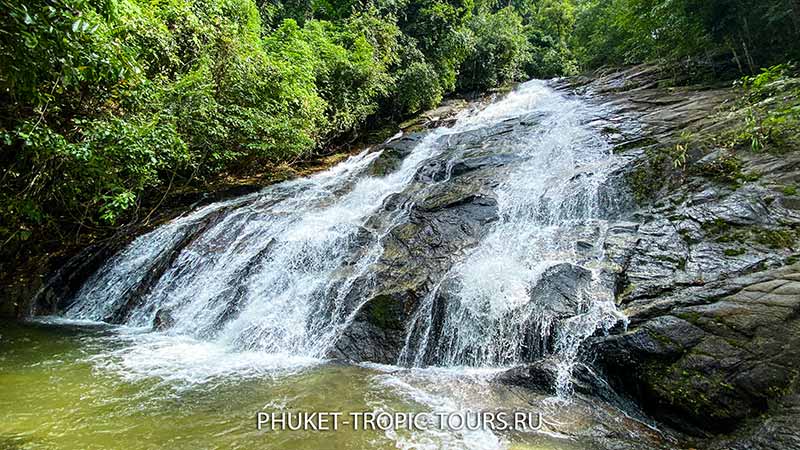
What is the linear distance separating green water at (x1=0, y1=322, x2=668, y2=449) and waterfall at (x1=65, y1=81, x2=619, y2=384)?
2.78 feet

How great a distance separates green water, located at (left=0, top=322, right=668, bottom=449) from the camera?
10.7 ft

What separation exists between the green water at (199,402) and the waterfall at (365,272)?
0.85 meters

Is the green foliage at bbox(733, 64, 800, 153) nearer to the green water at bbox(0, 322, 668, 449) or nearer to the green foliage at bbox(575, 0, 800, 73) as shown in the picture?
the green foliage at bbox(575, 0, 800, 73)

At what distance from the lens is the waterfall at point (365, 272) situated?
17.1 feet

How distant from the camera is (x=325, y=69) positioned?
14047 millimetres

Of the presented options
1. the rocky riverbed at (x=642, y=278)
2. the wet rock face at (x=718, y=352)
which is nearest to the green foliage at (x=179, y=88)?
the rocky riverbed at (x=642, y=278)

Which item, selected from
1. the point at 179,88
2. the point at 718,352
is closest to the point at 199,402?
the point at 718,352

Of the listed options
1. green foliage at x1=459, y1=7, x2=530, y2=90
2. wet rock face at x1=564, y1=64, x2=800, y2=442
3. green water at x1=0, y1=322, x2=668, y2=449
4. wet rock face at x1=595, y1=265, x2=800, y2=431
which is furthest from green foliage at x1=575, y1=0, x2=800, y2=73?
green foliage at x1=459, y1=7, x2=530, y2=90

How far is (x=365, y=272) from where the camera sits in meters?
6.69

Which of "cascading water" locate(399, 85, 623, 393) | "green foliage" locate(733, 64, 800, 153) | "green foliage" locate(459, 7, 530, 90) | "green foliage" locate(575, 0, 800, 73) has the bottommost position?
"cascading water" locate(399, 85, 623, 393)

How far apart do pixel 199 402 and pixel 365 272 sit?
3.24m

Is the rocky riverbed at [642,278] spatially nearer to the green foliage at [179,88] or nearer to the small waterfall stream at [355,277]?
the small waterfall stream at [355,277]

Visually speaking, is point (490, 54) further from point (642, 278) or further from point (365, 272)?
point (642, 278)

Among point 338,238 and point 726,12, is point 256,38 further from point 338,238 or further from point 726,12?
point 726,12
